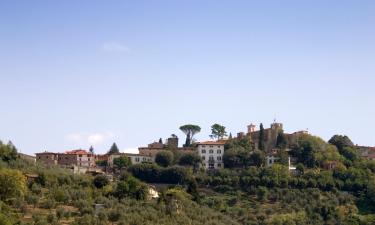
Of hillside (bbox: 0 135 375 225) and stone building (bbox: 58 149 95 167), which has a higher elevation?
stone building (bbox: 58 149 95 167)

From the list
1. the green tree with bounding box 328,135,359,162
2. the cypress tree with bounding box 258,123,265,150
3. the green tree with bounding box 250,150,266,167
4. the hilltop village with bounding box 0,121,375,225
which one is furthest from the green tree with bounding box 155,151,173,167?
the green tree with bounding box 328,135,359,162

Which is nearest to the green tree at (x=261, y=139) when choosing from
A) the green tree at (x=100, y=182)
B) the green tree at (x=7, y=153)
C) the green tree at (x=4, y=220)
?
the green tree at (x=100, y=182)

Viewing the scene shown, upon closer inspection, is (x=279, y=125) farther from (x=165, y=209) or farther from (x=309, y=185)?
(x=165, y=209)

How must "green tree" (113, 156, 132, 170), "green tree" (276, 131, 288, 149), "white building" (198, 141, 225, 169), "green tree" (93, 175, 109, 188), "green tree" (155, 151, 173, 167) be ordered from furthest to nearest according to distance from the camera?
"green tree" (276, 131, 288, 149) < "white building" (198, 141, 225, 169) < "green tree" (113, 156, 132, 170) < "green tree" (155, 151, 173, 167) < "green tree" (93, 175, 109, 188)

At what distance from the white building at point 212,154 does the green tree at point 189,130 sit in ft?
23.8

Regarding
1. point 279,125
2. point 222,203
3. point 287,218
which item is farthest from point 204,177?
point 279,125

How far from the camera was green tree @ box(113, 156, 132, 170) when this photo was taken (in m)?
86.7

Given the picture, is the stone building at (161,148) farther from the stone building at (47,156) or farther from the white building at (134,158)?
the stone building at (47,156)

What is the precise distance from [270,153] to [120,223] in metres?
46.9

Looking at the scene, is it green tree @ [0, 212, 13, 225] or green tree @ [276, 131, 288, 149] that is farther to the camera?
green tree @ [276, 131, 288, 149]

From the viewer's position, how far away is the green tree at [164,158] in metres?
85.6

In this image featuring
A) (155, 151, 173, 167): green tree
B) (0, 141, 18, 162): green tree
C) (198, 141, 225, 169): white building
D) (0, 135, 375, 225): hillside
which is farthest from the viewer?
(198, 141, 225, 169): white building

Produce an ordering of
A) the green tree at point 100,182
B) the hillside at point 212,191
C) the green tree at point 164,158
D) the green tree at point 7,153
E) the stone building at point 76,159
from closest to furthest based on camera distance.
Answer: the hillside at point 212,191 → the green tree at point 100,182 → the green tree at point 7,153 → the green tree at point 164,158 → the stone building at point 76,159

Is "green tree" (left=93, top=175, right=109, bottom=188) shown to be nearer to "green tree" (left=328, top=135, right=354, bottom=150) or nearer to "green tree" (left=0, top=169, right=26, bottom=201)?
"green tree" (left=0, top=169, right=26, bottom=201)
